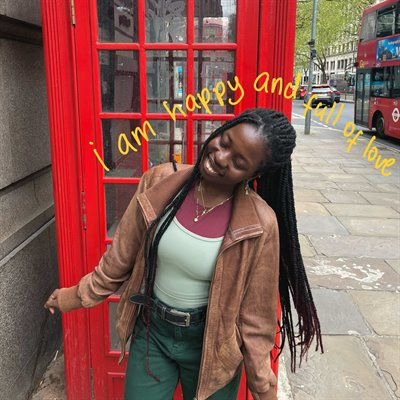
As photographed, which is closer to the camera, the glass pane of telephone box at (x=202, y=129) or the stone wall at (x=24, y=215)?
the glass pane of telephone box at (x=202, y=129)

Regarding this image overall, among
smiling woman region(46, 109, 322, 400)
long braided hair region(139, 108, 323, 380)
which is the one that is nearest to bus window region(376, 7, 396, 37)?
long braided hair region(139, 108, 323, 380)

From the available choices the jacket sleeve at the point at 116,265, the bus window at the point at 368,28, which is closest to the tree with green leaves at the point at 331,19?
the bus window at the point at 368,28

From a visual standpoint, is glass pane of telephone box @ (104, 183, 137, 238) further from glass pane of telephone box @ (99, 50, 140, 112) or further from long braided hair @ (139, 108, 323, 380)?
long braided hair @ (139, 108, 323, 380)

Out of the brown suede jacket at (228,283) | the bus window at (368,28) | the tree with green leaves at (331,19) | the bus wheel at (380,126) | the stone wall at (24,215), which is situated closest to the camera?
the brown suede jacket at (228,283)

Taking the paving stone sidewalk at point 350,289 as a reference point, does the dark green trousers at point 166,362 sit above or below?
above

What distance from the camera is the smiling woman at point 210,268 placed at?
1.57 m

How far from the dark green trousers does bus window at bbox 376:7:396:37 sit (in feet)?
43.2

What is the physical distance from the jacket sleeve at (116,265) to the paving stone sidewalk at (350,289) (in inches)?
53.5

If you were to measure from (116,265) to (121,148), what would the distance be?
74cm

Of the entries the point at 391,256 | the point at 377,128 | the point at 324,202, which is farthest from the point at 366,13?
the point at 391,256

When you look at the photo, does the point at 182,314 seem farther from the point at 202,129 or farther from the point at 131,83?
the point at 131,83

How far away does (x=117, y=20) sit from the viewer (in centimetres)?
219

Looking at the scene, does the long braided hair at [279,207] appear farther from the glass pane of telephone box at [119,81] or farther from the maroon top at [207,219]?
the glass pane of telephone box at [119,81]

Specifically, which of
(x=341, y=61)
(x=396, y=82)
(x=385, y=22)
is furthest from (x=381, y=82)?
(x=341, y=61)
